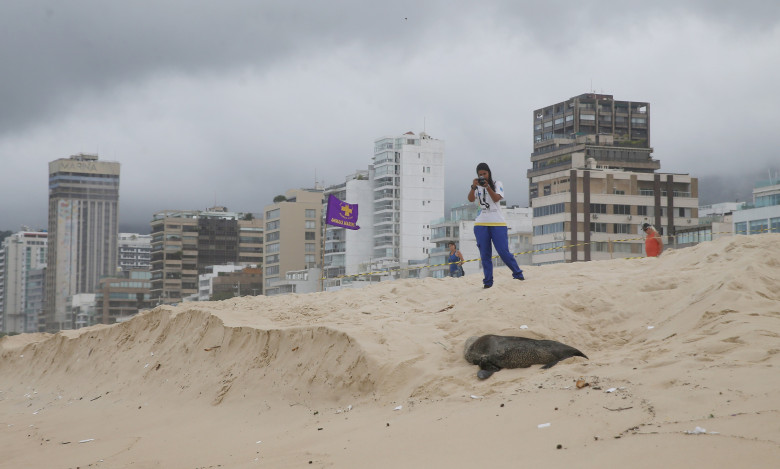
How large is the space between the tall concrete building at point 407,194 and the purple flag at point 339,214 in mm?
71712

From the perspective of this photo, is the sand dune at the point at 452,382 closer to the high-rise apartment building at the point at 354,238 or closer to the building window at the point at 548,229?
the building window at the point at 548,229

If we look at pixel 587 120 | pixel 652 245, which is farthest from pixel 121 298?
pixel 652 245

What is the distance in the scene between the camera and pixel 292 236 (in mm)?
114750

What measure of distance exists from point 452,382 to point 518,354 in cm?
74

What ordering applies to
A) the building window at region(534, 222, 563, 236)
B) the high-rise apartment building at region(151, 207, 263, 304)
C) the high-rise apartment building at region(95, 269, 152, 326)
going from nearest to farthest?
the building window at region(534, 222, 563, 236), the high-rise apartment building at region(151, 207, 263, 304), the high-rise apartment building at region(95, 269, 152, 326)

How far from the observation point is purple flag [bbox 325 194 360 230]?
29.6 m

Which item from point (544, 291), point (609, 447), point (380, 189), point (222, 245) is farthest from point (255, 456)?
point (222, 245)

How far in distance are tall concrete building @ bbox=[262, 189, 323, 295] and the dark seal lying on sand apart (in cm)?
10443

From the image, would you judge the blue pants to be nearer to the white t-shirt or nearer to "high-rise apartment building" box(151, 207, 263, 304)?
the white t-shirt

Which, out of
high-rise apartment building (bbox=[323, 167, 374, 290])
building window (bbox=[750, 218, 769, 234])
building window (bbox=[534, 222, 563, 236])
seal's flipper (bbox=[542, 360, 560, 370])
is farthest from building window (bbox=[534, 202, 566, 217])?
seal's flipper (bbox=[542, 360, 560, 370])

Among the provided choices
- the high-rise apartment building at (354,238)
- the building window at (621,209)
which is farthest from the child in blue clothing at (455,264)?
the high-rise apartment building at (354,238)

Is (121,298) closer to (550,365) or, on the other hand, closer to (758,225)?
(758,225)

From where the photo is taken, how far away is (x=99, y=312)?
14988cm

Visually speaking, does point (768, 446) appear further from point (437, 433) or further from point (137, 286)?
point (137, 286)
